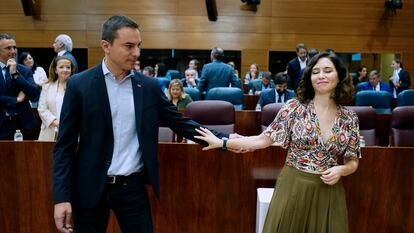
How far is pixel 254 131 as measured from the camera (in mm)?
4527

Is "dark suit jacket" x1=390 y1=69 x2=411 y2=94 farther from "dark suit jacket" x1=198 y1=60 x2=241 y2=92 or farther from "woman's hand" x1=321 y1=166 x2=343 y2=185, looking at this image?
"woman's hand" x1=321 y1=166 x2=343 y2=185

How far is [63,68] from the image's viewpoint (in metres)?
3.60

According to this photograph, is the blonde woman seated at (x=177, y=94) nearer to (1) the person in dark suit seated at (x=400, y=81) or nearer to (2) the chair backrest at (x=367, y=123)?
(2) the chair backrest at (x=367, y=123)

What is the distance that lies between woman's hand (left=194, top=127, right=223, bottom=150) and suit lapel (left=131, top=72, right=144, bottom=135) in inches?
15.1

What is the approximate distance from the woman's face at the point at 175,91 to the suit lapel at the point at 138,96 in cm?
313

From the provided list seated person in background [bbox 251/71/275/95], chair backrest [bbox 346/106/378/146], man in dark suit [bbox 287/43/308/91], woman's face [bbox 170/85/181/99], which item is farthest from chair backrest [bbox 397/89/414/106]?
woman's face [bbox 170/85/181/99]

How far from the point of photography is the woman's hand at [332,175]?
1868mm

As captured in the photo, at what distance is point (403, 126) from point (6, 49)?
3.65m

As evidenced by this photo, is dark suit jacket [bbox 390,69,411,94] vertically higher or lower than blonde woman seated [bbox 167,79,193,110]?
higher

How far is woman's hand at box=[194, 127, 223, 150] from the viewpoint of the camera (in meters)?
2.01

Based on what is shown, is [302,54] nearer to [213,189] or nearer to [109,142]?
[213,189]

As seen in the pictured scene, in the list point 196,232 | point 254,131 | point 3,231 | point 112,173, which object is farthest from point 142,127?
point 254,131

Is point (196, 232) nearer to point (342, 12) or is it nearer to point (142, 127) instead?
point (142, 127)

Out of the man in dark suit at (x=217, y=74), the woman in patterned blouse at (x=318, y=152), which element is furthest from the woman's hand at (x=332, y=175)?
the man in dark suit at (x=217, y=74)
